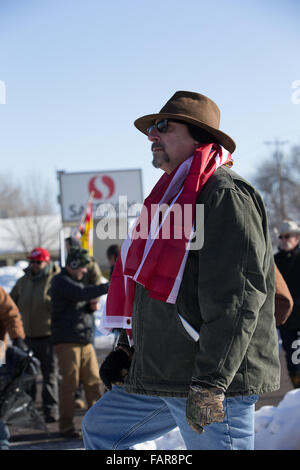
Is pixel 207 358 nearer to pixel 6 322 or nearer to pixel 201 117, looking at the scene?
Answer: pixel 201 117

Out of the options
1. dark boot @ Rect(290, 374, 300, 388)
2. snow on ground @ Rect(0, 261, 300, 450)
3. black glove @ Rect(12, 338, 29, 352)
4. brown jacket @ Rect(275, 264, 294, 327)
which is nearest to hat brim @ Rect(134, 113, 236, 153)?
brown jacket @ Rect(275, 264, 294, 327)

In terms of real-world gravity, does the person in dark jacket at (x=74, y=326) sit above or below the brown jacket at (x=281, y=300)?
below

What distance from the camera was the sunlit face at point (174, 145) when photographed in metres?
2.94

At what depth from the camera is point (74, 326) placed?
6672 mm

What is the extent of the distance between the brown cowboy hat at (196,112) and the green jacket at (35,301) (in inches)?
201

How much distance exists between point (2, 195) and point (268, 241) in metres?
60.8

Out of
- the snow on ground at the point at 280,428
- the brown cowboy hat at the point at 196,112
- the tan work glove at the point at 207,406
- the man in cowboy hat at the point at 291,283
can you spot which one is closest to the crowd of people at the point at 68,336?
the man in cowboy hat at the point at 291,283

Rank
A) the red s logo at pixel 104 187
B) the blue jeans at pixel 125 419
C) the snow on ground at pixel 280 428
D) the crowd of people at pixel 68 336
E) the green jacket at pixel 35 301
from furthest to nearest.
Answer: the red s logo at pixel 104 187 < the green jacket at pixel 35 301 < the crowd of people at pixel 68 336 < the snow on ground at pixel 280 428 < the blue jeans at pixel 125 419

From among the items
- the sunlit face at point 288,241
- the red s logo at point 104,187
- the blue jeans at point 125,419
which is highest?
the red s logo at point 104,187

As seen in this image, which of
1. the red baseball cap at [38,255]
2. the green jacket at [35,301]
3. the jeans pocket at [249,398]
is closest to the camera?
the jeans pocket at [249,398]

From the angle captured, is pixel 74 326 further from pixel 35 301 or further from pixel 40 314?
pixel 35 301

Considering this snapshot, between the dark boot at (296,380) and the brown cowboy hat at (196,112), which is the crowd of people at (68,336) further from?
the brown cowboy hat at (196,112)

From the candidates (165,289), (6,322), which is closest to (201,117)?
(165,289)

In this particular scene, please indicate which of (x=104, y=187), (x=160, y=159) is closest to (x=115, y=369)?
(x=160, y=159)
